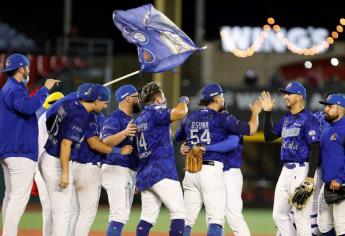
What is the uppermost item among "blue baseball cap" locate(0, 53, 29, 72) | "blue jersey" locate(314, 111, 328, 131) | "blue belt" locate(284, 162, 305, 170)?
"blue baseball cap" locate(0, 53, 29, 72)

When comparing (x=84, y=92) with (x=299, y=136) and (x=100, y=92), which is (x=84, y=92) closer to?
(x=100, y=92)

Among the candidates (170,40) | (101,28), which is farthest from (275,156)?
(101,28)

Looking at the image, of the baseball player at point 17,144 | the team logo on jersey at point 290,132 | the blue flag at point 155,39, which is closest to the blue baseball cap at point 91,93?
the baseball player at point 17,144

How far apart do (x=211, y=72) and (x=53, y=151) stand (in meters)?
15.9

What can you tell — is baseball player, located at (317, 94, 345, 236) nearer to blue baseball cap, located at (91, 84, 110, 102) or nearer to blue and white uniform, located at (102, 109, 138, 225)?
blue and white uniform, located at (102, 109, 138, 225)

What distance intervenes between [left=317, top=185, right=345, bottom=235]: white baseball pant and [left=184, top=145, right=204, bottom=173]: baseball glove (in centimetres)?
144

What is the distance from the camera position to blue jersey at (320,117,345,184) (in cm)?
1028

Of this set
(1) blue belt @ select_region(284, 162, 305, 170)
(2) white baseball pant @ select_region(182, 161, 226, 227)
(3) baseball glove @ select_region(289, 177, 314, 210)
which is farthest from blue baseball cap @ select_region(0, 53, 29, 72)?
(3) baseball glove @ select_region(289, 177, 314, 210)

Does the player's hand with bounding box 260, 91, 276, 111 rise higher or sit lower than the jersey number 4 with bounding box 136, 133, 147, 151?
higher

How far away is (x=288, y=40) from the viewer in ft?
80.2

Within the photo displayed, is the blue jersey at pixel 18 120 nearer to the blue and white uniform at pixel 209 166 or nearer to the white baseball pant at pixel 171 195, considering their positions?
the white baseball pant at pixel 171 195

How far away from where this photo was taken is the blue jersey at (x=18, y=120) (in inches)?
396

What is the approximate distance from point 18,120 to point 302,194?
332cm

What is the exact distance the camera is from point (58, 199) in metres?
10.1
